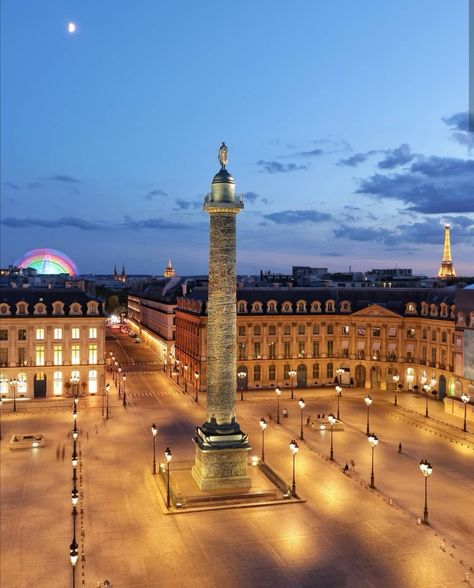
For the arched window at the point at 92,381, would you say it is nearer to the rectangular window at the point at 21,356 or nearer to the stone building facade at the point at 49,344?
the stone building facade at the point at 49,344

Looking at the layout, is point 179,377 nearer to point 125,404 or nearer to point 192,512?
point 125,404

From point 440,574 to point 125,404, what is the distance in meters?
53.0

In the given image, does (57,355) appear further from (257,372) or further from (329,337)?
(329,337)

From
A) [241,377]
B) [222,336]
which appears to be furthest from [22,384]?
[222,336]

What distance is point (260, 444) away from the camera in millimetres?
62688

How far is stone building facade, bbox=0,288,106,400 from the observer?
87062 millimetres

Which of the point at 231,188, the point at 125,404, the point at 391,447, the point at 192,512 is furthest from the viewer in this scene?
the point at 125,404

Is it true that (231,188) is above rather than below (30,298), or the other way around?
above

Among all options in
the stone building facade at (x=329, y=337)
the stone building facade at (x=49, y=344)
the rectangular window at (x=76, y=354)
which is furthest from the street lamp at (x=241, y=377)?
the rectangular window at (x=76, y=354)

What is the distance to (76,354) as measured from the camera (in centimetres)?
8944

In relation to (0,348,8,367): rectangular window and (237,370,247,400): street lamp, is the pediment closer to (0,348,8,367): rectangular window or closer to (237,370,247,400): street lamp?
(237,370,247,400): street lamp

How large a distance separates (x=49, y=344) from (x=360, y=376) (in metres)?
46.0

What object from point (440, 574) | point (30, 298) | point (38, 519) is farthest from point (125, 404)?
point (440, 574)

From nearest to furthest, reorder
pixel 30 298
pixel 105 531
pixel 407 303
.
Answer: pixel 105 531
pixel 30 298
pixel 407 303
